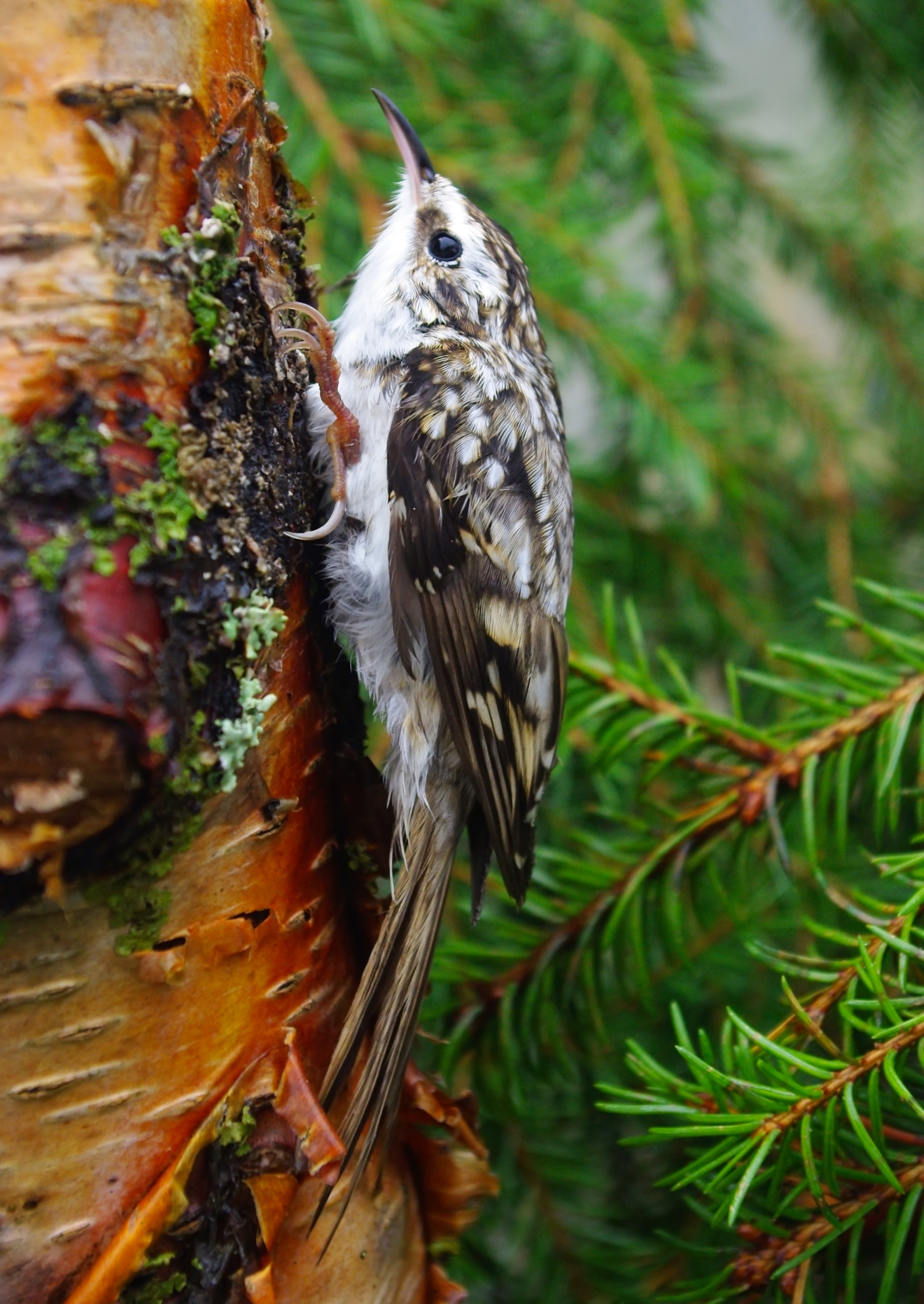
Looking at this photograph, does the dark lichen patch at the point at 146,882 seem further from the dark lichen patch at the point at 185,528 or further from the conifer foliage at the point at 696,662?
the conifer foliage at the point at 696,662

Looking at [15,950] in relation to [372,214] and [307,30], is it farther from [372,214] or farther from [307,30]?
[307,30]

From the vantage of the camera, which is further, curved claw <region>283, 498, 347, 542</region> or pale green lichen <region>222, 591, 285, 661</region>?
curved claw <region>283, 498, 347, 542</region>

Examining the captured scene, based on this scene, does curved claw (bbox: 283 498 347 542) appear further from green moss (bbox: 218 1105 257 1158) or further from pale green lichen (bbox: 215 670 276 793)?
green moss (bbox: 218 1105 257 1158)

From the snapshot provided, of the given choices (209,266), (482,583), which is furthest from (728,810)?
(209,266)

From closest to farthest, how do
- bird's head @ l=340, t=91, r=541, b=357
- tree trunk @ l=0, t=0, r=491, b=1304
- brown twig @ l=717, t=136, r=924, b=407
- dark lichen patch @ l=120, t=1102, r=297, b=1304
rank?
tree trunk @ l=0, t=0, r=491, b=1304 → dark lichen patch @ l=120, t=1102, r=297, b=1304 → bird's head @ l=340, t=91, r=541, b=357 → brown twig @ l=717, t=136, r=924, b=407

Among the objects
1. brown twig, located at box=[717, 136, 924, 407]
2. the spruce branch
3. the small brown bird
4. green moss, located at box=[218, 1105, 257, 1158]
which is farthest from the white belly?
brown twig, located at box=[717, 136, 924, 407]

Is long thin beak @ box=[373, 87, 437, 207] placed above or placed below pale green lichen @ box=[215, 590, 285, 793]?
above
